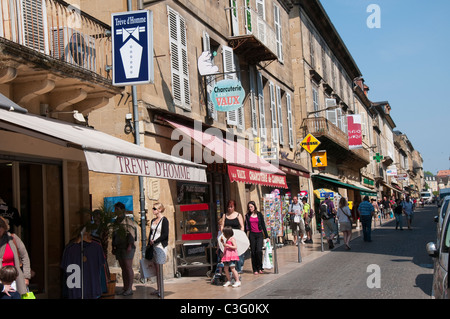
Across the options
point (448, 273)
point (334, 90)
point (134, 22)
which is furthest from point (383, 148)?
point (448, 273)

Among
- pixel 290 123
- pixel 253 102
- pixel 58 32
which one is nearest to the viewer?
pixel 58 32

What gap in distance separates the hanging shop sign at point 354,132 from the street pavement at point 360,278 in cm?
2062

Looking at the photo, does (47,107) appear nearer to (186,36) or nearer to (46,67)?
(46,67)

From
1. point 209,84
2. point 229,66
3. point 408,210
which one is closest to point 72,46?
point 209,84

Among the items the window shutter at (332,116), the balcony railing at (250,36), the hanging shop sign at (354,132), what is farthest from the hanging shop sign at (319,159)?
the balcony railing at (250,36)

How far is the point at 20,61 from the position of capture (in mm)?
8469

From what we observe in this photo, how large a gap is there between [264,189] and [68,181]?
12223 mm

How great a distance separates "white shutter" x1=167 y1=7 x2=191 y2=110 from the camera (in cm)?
1477

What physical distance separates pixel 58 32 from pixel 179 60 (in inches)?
218

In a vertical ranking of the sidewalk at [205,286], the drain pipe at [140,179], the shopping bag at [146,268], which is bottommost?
the sidewalk at [205,286]

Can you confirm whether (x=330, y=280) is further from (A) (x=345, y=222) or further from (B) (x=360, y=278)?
(A) (x=345, y=222)

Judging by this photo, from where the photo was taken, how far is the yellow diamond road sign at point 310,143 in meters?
26.6

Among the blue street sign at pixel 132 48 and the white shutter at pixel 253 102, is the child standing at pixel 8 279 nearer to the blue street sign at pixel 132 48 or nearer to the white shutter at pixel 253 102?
the blue street sign at pixel 132 48

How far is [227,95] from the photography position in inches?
623
